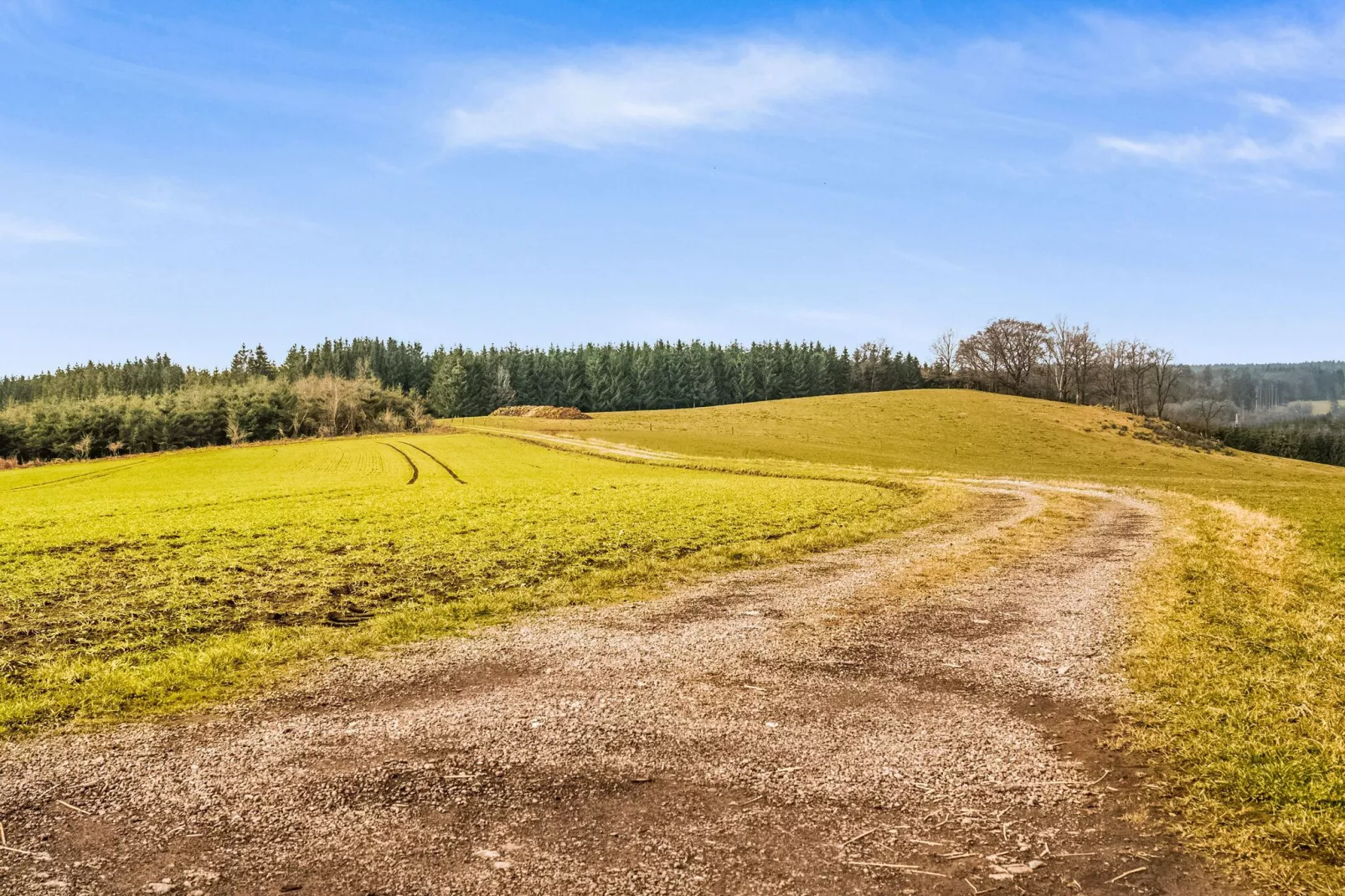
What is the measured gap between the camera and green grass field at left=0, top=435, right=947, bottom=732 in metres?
11.0

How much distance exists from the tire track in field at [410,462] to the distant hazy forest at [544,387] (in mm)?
29326

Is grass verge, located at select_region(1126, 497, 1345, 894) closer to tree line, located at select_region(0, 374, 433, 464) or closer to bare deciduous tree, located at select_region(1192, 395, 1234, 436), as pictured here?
tree line, located at select_region(0, 374, 433, 464)

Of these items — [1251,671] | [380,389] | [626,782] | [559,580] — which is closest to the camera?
[626,782]

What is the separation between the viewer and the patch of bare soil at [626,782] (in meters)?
5.71

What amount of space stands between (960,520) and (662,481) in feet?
57.9

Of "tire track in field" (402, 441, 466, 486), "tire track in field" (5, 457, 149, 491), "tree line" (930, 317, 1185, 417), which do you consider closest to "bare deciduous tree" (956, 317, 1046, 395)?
"tree line" (930, 317, 1185, 417)

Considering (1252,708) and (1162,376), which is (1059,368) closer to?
(1162,376)

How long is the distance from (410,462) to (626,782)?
54905mm

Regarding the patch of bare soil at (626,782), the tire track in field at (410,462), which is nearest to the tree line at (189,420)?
the tire track in field at (410,462)

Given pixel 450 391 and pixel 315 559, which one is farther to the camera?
pixel 450 391

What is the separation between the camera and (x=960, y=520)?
27047mm

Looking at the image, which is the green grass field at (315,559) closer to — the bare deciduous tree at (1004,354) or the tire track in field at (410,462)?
the tire track in field at (410,462)

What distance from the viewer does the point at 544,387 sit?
16938 centimetres

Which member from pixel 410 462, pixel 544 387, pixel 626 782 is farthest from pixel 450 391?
pixel 626 782
